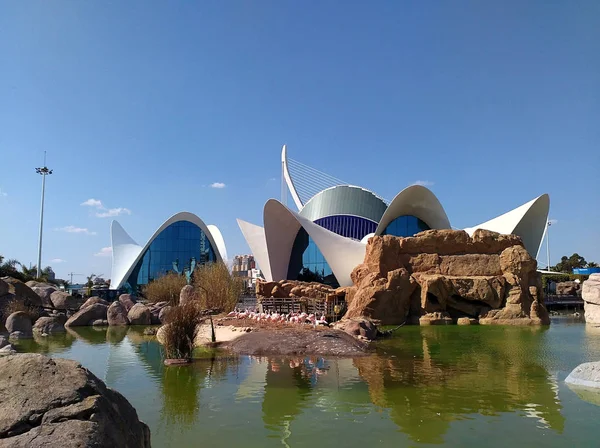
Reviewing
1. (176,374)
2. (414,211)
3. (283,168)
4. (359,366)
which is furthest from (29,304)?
(283,168)

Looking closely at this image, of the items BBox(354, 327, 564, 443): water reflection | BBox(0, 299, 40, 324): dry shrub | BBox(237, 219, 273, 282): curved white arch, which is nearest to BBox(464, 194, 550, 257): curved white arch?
BBox(237, 219, 273, 282): curved white arch

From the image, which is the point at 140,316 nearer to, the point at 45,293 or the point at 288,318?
the point at 288,318

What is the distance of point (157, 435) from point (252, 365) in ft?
14.9

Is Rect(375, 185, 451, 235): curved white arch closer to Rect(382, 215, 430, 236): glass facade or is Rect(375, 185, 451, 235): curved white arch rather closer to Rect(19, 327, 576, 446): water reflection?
Rect(382, 215, 430, 236): glass facade

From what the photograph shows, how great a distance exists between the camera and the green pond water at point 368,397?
562 cm

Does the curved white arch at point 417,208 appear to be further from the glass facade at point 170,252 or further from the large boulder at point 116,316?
the glass facade at point 170,252

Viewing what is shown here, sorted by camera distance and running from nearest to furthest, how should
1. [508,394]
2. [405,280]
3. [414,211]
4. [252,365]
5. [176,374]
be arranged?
[508,394]
[176,374]
[252,365]
[405,280]
[414,211]

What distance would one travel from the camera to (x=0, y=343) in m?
12.0

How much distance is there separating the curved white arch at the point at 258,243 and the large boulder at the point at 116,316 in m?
13.9

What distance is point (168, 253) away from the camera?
44.9 meters

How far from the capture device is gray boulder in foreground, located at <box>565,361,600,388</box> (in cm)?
785

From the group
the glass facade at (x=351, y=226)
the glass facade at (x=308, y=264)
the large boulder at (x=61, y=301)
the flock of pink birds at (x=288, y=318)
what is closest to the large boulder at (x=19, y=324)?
the flock of pink birds at (x=288, y=318)

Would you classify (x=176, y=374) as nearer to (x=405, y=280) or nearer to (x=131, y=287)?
(x=405, y=280)

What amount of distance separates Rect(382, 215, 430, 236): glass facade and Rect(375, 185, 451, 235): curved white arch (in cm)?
26
